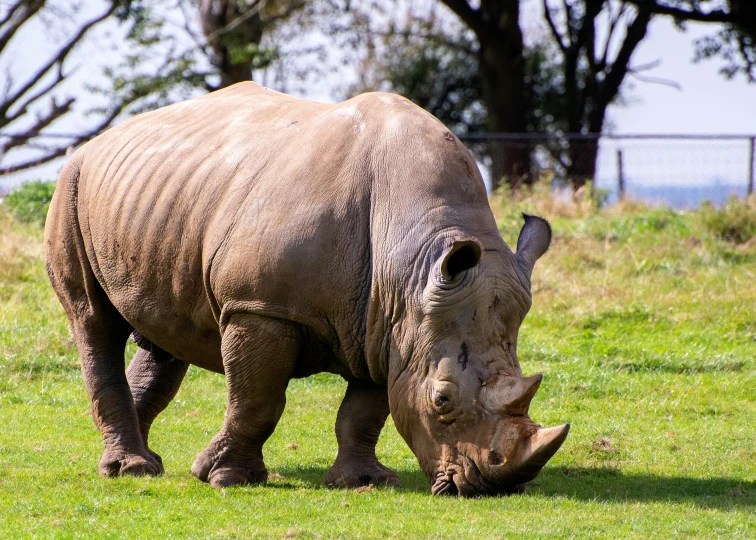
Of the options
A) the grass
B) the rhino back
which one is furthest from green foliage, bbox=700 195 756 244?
the rhino back

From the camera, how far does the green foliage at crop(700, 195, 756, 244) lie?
15.7 meters

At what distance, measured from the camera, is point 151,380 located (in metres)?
8.31

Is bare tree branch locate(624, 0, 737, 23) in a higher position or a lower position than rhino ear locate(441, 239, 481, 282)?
higher

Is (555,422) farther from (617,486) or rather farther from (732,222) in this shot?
(732,222)

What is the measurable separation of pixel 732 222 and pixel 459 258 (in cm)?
1077

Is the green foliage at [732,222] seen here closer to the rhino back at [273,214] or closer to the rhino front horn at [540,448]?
the rhino back at [273,214]

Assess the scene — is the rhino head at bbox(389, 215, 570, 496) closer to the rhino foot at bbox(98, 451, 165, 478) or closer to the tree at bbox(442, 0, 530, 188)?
the rhino foot at bbox(98, 451, 165, 478)

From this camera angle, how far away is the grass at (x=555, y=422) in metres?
5.81

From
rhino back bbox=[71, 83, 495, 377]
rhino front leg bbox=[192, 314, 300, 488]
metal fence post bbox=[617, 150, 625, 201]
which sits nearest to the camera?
rhino back bbox=[71, 83, 495, 377]

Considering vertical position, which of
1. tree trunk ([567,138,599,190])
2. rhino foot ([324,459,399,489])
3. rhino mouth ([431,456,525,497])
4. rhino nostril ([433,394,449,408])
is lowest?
tree trunk ([567,138,599,190])

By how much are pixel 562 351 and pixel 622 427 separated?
2.64 m

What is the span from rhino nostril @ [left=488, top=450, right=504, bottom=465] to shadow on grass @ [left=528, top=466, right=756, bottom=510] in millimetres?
710

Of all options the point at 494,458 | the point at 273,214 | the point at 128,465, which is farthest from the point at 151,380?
the point at 494,458

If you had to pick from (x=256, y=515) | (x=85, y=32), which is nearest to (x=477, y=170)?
(x=256, y=515)
